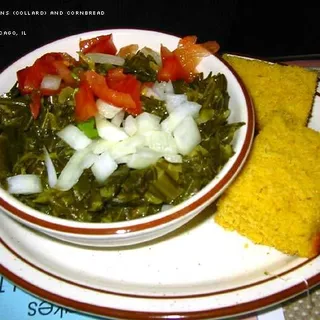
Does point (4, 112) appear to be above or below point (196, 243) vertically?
above

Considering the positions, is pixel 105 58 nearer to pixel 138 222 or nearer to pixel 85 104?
pixel 85 104

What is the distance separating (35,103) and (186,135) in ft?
2.18

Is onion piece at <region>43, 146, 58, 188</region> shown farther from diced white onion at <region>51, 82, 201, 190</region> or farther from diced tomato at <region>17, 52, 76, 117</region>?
diced tomato at <region>17, 52, 76, 117</region>

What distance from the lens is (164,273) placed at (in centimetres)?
193

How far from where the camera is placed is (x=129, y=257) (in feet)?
6.52

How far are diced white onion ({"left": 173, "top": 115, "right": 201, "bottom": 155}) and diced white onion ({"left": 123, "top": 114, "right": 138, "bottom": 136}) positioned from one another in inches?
6.2

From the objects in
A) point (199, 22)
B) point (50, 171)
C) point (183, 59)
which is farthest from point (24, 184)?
point (199, 22)

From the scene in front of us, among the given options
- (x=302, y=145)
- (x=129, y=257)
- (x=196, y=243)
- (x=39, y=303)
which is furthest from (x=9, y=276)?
(x=302, y=145)

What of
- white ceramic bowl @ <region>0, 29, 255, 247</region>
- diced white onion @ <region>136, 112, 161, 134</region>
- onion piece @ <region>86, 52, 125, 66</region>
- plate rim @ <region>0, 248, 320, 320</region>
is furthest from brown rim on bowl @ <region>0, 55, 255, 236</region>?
onion piece @ <region>86, 52, 125, 66</region>

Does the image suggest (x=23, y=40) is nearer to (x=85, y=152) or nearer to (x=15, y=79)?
(x=15, y=79)

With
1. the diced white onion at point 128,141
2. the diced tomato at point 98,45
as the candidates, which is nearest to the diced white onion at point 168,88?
the diced white onion at point 128,141

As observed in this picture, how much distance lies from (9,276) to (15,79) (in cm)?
91

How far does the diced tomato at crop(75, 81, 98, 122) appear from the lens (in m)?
2.05

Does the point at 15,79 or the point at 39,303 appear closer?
the point at 39,303
